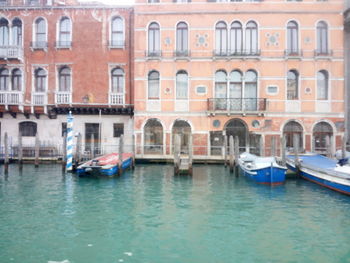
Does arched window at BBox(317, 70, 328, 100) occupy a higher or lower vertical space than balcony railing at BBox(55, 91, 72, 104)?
higher

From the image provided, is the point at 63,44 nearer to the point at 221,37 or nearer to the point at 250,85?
the point at 221,37

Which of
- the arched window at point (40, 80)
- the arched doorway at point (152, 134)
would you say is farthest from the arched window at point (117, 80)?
the arched window at point (40, 80)

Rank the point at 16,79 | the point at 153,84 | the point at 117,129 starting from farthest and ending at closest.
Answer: the point at 16,79, the point at 117,129, the point at 153,84

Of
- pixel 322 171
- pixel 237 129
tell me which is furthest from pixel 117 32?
pixel 322 171

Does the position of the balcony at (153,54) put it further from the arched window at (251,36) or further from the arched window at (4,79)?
the arched window at (4,79)

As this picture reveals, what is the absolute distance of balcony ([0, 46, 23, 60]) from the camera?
16891 millimetres

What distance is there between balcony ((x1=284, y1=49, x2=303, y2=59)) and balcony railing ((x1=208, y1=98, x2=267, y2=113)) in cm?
244

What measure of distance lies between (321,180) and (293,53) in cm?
773

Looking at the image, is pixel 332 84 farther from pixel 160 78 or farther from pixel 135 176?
pixel 135 176

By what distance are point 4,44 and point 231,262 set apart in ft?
57.0

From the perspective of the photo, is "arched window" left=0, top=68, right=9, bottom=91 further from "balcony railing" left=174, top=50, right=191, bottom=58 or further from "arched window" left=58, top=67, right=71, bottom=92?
"balcony railing" left=174, top=50, right=191, bottom=58

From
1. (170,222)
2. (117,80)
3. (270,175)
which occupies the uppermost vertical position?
(117,80)

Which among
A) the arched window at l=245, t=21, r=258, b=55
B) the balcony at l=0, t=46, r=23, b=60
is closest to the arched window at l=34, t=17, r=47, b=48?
the balcony at l=0, t=46, r=23, b=60

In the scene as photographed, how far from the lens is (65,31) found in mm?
17344
